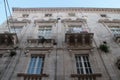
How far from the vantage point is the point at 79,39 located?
17.2 metres

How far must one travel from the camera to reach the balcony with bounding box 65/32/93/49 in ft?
55.6

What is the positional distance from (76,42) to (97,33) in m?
3.60

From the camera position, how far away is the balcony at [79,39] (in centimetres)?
1694

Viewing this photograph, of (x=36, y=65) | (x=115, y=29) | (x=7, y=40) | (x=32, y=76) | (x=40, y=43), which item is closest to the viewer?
(x=32, y=76)

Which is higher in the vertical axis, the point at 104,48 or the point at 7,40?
the point at 7,40

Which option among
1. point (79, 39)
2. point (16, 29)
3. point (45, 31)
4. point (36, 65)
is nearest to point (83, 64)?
point (79, 39)

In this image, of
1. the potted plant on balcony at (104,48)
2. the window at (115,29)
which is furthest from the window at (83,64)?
the window at (115,29)

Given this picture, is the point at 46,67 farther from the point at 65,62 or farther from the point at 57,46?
the point at 57,46

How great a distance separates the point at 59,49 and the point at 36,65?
8.79ft

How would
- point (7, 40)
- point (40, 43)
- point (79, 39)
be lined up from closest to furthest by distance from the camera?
1. point (7, 40)
2. point (79, 39)
3. point (40, 43)

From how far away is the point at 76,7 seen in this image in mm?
27109

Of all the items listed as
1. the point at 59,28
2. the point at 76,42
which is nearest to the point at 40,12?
the point at 59,28

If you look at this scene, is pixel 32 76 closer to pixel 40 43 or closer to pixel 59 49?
pixel 59 49

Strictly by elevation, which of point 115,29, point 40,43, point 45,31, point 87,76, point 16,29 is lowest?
point 87,76
